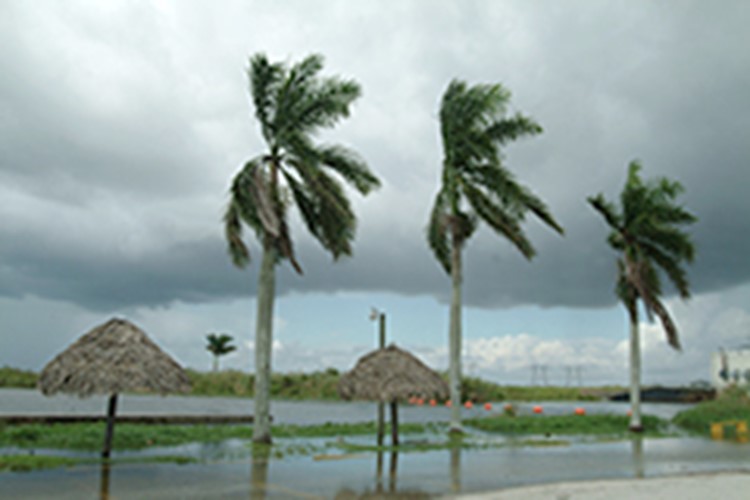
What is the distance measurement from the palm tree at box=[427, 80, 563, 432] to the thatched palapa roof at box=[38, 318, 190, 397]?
8896 mm

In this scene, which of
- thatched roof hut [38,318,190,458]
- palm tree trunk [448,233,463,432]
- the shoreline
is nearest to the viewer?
the shoreline

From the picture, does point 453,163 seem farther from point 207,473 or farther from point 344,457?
point 207,473

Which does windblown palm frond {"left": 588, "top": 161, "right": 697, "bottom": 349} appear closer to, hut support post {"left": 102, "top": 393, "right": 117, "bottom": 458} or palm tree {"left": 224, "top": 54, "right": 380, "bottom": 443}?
palm tree {"left": 224, "top": 54, "right": 380, "bottom": 443}

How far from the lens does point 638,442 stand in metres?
21.5

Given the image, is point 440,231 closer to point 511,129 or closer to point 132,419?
point 511,129

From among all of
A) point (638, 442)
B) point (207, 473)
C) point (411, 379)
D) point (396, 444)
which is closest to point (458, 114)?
point (411, 379)

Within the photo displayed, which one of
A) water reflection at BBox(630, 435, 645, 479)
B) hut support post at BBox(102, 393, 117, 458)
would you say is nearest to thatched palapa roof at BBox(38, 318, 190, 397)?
hut support post at BBox(102, 393, 117, 458)

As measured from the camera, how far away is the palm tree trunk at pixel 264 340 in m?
16.8

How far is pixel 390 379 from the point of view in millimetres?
17391

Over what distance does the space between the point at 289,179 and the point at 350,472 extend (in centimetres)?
794

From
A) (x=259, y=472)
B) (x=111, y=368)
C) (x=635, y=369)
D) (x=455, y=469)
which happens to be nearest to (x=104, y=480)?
(x=259, y=472)

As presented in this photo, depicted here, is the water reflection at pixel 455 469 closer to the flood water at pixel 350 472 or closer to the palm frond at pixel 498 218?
the flood water at pixel 350 472

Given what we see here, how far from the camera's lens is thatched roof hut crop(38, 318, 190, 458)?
14023mm

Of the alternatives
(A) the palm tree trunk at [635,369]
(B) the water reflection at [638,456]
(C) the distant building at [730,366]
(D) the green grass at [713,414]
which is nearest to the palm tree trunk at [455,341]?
(B) the water reflection at [638,456]
